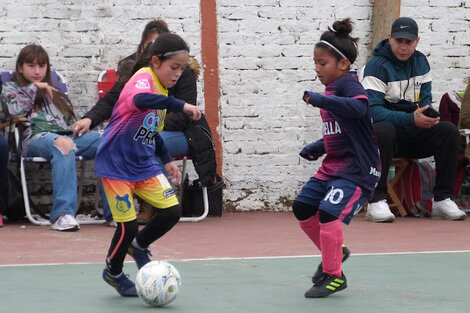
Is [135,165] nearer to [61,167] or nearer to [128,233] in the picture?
[128,233]

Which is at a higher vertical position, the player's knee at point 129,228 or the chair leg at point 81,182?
the player's knee at point 129,228

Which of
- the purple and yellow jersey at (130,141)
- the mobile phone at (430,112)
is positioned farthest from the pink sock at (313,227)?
the mobile phone at (430,112)

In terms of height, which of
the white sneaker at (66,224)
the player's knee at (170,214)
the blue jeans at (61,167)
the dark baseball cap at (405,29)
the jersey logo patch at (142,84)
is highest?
the jersey logo patch at (142,84)

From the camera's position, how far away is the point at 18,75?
859 centimetres

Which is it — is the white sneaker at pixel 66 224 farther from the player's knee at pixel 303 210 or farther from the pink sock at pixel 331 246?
the pink sock at pixel 331 246

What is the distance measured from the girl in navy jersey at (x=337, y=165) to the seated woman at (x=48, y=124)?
10.5 feet

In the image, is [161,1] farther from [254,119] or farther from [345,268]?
[345,268]

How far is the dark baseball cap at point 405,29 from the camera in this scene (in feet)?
28.2

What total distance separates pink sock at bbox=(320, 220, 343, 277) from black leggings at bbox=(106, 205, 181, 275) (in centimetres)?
76

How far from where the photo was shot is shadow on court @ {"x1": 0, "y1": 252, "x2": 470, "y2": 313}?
176 inches

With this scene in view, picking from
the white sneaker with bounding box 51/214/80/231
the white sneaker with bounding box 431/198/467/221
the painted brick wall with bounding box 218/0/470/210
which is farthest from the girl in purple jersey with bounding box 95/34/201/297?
the painted brick wall with bounding box 218/0/470/210

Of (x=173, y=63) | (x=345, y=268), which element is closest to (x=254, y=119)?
(x=345, y=268)

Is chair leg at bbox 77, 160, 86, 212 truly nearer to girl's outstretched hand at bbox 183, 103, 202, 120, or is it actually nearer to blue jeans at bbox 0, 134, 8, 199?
blue jeans at bbox 0, 134, 8, 199

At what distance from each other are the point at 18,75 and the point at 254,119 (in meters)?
2.40
